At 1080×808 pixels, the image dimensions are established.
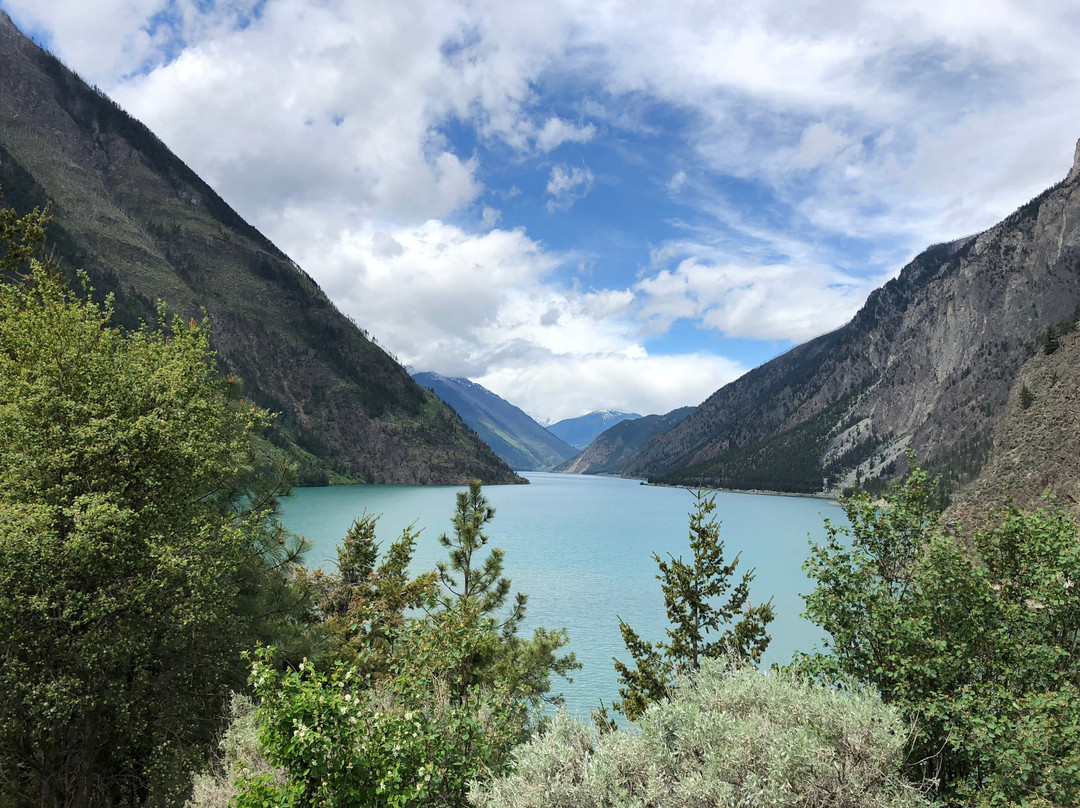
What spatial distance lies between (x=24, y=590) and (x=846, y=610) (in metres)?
14.2

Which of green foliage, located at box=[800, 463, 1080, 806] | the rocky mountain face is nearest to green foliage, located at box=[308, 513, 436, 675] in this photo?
green foliage, located at box=[800, 463, 1080, 806]

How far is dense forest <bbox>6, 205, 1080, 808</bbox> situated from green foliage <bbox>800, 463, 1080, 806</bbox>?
0.04 metres

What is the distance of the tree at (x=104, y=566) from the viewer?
32.1ft

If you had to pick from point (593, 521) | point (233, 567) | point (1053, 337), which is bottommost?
point (593, 521)

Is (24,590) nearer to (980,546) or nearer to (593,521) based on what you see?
(980,546)

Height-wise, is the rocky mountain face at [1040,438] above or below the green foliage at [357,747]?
above

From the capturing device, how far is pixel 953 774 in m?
8.34

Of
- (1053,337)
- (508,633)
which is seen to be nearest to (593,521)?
(1053,337)

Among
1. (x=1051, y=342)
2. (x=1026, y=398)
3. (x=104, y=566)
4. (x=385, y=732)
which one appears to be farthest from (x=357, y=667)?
(x=1051, y=342)

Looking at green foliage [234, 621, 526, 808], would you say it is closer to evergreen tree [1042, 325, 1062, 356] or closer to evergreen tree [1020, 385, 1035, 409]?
evergreen tree [1020, 385, 1035, 409]

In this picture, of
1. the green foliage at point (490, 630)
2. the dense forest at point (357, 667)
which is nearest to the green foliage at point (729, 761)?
the dense forest at point (357, 667)

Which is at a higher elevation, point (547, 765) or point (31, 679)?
point (547, 765)

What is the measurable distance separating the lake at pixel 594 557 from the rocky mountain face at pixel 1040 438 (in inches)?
897

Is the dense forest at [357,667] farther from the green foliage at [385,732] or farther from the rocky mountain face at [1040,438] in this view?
the rocky mountain face at [1040,438]
